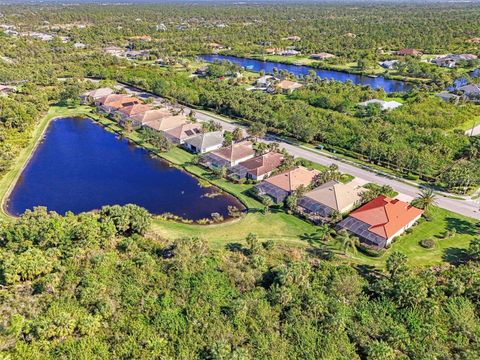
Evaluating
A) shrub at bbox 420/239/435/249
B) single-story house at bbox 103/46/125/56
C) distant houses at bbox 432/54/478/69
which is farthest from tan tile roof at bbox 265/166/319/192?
single-story house at bbox 103/46/125/56

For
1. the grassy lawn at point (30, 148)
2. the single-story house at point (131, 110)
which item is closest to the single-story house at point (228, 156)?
the single-story house at point (131, 110)

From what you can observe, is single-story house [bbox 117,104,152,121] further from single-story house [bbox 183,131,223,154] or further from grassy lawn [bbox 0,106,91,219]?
single-story house [bbox 183,131,223,154]

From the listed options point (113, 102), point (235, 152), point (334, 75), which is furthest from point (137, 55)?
point (235, 152)

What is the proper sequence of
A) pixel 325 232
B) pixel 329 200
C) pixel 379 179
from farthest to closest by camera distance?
1. pixel 379 179
2. pixel 329 200
3. pixel 325 232

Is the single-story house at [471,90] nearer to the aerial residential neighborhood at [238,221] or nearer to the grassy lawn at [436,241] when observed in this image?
the aerial residential neighborhood at [238,221]

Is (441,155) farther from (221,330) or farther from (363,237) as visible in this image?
(221,330)

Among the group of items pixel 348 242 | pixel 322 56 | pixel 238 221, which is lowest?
pixel 238 221

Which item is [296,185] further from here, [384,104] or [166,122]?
[384,104]
